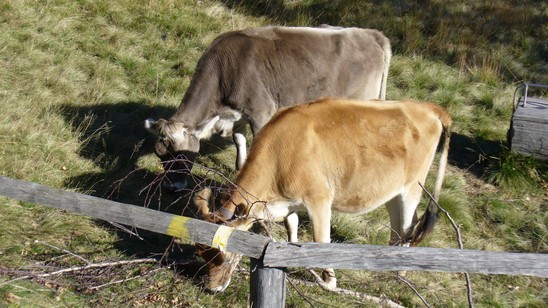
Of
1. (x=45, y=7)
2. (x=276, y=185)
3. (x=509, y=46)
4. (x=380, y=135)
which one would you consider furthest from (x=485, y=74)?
(x=45, y=7)

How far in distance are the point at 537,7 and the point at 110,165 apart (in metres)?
9.77

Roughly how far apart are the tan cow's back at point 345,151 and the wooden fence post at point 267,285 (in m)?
1.93

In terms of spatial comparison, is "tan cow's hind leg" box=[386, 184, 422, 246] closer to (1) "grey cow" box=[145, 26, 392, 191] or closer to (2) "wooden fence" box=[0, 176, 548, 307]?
(1) "grey cow" box=[145, 26, 392, 191]

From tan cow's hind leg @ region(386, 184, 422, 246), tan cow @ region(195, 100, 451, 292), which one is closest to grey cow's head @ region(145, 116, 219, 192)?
tan cow @ region(195, 100, 451, 292)

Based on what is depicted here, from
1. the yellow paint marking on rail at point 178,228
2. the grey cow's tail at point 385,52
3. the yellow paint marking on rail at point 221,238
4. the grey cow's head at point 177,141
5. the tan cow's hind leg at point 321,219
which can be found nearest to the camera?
the yellow paint marking on rail at point 221,238

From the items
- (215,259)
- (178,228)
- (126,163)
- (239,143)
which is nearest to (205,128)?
(239,143)

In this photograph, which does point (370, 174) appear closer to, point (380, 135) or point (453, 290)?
point (380, 135)

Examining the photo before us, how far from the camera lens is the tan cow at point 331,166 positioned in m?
6.45

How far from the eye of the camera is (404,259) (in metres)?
4.36

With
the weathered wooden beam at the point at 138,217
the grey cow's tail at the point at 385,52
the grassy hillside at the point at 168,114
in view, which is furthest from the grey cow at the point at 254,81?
the weathered wooden beam at the point at 138,217

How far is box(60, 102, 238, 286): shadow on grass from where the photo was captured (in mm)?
7586

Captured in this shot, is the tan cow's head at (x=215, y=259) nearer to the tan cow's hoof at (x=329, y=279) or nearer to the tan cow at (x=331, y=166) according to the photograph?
the tan cow at (x=331, y=166)

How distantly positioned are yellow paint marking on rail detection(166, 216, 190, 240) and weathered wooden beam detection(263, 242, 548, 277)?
691 millimetres

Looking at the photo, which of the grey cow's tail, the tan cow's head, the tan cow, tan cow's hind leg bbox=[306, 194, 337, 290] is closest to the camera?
the tan cow's head
